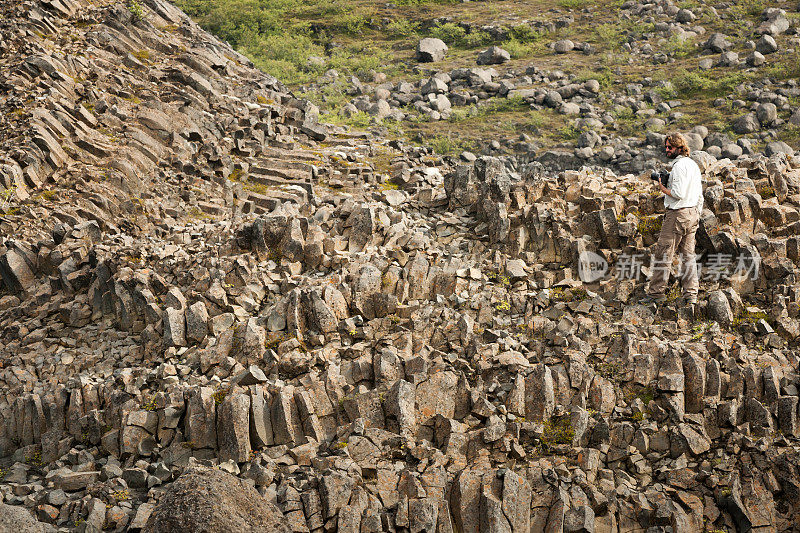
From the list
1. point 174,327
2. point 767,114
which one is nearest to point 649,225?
point 174,327

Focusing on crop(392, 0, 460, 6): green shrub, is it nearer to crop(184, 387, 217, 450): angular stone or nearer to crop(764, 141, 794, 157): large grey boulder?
crop(764, 141, 794, 157): large grey boulder

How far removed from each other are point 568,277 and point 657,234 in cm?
222

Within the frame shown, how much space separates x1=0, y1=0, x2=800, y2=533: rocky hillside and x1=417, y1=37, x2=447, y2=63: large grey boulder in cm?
2292

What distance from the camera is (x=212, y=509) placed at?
893 centimetres

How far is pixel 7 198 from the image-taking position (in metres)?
20.0

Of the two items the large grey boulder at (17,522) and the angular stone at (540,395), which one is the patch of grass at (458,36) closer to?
the angular stone at (540,395)

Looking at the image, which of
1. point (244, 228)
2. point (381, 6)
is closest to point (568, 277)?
point (244, 228)

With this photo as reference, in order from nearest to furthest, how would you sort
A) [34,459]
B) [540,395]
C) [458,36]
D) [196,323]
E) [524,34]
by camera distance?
[540,395], [34,459], [196,323], [524,34], [458,36]

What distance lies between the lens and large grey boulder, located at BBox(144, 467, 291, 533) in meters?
8.86

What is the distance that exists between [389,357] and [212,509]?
4887mm

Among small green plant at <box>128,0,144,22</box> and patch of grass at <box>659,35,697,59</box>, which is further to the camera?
patch of grass at <box>659,35,697,59</box>

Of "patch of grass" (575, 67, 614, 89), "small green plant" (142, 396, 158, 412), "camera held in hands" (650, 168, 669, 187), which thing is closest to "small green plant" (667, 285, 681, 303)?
"camera held in hands" (650, 168, 669, 187)

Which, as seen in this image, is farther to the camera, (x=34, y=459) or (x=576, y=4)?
(x=576, y=4)

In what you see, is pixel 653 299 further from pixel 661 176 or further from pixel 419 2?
A: pixel 419 2
